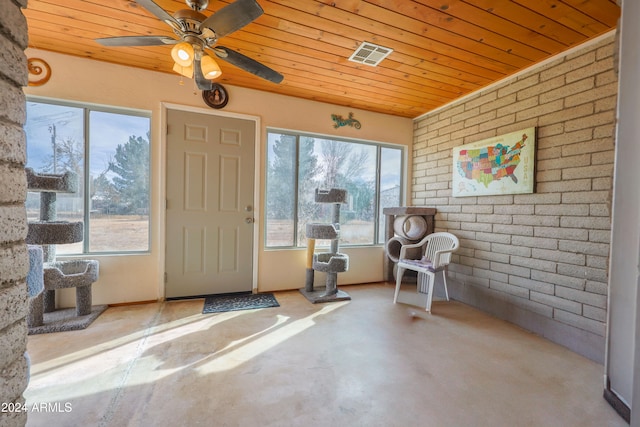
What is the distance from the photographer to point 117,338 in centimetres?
206

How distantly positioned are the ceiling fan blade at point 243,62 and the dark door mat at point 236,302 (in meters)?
2.17

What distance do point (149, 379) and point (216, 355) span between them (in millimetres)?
403

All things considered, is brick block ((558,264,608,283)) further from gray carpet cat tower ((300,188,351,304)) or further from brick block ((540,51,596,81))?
gray carpet cat tower ((300,188,351,304))

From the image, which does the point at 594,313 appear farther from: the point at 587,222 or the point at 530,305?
the point at 587,222

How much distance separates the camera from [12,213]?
0.69 m

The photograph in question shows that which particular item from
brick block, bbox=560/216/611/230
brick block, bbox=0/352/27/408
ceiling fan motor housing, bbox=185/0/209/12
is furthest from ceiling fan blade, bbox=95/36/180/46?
brick block, bbox=560/216/611/230

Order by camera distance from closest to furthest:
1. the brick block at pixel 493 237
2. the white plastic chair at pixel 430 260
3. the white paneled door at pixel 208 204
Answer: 1. the brick block at pixel 493 237
2. the white plastic chair at pixel 430 260
3. the white paneled door at pixel 208 204

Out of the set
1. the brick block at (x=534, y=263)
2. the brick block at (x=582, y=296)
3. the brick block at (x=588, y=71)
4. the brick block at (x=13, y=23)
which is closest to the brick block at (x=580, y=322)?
the brick block at (x=582, y=296)

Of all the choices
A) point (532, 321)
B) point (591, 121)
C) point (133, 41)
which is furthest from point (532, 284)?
point (133, 41)

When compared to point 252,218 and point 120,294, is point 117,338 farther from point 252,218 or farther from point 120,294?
point 252,218

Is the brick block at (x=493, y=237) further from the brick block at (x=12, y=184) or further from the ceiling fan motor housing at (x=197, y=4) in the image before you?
the brick block at (x=12, y=184)

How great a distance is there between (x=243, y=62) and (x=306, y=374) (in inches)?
83.0

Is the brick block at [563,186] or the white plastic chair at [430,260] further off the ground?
the brick block at [563,186]

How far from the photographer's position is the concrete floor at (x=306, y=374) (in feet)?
4.48
